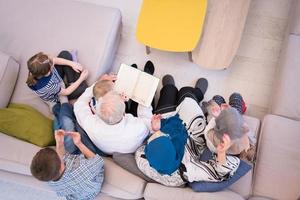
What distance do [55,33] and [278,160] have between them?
1605mm

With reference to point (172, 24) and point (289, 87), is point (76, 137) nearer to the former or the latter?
point (172, 24)

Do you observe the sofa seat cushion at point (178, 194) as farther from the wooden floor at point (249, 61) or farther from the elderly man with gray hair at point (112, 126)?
the wooden floor at point (249, 61)

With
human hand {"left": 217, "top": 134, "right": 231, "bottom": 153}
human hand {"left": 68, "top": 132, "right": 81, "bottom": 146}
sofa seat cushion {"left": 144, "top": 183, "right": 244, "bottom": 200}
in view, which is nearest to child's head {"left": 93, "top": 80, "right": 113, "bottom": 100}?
human hand {"left": 68, "top": 132, "right": 81, "bottom": 146}

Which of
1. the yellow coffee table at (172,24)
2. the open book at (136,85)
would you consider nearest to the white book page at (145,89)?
the open book at (136,85)

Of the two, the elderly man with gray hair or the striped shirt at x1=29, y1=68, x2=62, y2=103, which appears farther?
the striped shirt at x1=29, y1=68, x2=62, y2=103

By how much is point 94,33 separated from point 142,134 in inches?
31.1

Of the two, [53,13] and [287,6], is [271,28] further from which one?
[53,13]

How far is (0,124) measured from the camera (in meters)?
1.83

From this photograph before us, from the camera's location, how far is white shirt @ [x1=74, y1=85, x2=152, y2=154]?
1.75 metres

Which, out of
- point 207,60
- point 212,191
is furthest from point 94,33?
point 212,191

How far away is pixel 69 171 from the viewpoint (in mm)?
1610

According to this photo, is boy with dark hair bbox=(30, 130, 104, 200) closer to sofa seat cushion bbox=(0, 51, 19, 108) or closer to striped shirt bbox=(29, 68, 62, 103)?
striped shirt bbox=(29, 68, 62, 103)

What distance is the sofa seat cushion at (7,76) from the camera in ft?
6.61

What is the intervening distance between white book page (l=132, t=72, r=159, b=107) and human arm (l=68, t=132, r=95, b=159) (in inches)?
19.2
